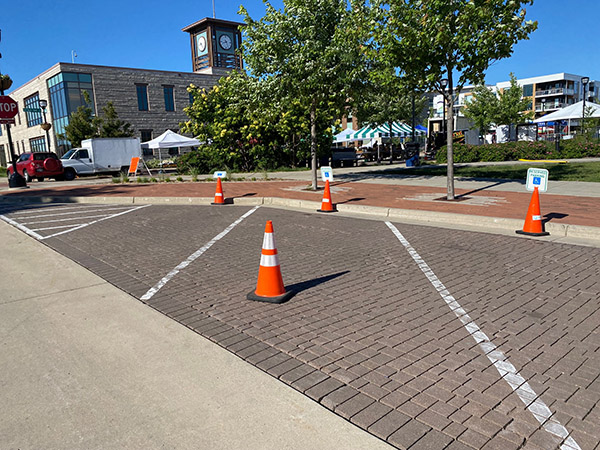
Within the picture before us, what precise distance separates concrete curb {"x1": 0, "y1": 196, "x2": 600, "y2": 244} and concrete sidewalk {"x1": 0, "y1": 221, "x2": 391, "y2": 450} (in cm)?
660

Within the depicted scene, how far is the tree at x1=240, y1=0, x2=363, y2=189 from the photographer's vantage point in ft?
43.4

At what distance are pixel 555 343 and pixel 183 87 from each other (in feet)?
145

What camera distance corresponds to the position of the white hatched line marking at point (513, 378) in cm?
271

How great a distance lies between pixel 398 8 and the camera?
11.0 meters

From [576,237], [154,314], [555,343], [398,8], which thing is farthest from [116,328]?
[398,8]

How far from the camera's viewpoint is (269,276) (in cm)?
506

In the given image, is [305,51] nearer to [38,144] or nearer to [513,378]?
[513,378]

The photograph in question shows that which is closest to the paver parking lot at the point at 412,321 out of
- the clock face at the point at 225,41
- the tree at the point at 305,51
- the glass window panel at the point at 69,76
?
the tree at the point at 305,51

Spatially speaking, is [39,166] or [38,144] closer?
[39,166]

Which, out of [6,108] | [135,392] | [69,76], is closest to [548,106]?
[69,76]

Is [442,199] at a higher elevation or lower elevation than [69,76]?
lower

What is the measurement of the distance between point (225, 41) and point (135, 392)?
5899 cm

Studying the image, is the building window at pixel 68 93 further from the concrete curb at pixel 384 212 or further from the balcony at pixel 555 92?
the balcony at pixel 555 92

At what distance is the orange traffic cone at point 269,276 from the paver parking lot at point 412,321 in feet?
0.45
